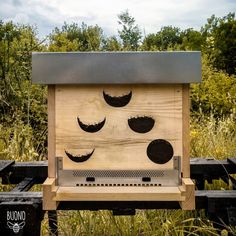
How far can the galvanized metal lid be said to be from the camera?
8.82ft

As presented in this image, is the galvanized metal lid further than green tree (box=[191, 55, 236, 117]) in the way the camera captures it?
No

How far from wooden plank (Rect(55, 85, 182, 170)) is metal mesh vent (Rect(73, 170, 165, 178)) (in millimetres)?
23

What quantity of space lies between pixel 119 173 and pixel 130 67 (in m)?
0.60

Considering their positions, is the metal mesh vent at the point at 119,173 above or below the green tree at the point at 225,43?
below

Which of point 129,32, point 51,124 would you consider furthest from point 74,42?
point 51,124

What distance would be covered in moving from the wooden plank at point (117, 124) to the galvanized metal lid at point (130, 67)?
0.14 m

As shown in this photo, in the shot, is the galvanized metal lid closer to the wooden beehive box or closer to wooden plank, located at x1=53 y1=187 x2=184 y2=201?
the wooden beehive box

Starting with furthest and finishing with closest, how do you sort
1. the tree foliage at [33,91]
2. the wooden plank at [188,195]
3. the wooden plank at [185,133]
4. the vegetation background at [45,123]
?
the tree foliage at [33,91]
the vegetation background at [45,123]
the wooden plank at [185,133]
the wooden plank at [188,195]

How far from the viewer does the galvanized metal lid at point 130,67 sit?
2688mm

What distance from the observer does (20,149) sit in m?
6.46

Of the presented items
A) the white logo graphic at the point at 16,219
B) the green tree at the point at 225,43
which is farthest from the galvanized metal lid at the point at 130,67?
the green tree at the point at 225,43

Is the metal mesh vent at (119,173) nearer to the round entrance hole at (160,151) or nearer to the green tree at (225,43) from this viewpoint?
the round entrance hole at (160,151)

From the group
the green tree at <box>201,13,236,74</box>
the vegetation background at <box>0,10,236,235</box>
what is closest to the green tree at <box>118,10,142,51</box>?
the vegetation background at <box>0,10,236,235</box>

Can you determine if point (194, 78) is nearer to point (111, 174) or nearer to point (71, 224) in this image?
point (111, 174)
